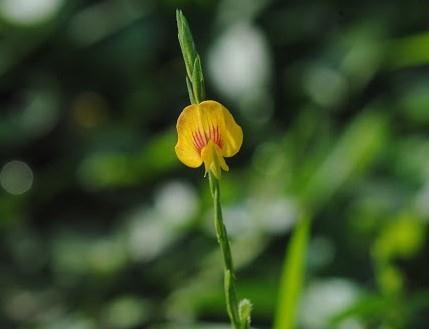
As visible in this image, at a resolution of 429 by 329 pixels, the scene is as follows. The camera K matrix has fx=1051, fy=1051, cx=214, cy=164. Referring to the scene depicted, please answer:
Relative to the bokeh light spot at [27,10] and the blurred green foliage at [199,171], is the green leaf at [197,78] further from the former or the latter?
the bokeh light spot at [27,10]

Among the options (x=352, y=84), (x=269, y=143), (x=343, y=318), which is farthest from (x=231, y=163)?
(x=343, y=318)

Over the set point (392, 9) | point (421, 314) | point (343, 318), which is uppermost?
point (392, 9)

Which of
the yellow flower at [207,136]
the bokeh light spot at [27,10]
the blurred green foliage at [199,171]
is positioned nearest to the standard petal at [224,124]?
the yellow flower at [207,136]

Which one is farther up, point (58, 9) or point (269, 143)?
point (58, 9)

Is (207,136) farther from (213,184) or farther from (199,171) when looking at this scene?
(199,171)

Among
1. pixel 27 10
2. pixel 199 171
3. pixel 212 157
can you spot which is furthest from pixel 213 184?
pixel 27 10

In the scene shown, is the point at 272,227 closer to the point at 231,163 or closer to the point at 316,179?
the point at 316,179
